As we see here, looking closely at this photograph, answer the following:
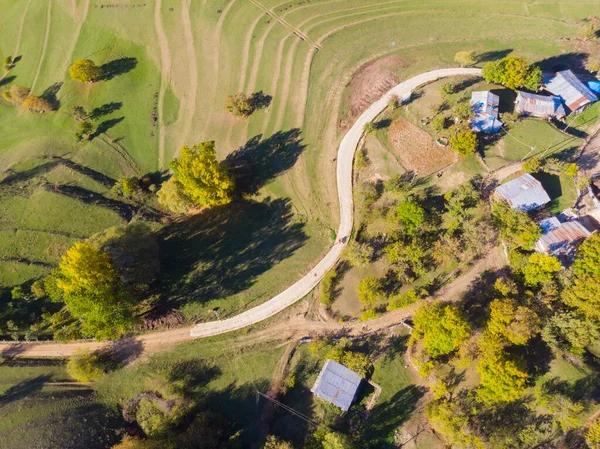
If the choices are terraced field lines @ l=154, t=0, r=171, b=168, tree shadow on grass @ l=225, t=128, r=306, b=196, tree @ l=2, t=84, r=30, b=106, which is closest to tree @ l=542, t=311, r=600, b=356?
tree shadow on grass @ l=225, t=128, r=306, b=196

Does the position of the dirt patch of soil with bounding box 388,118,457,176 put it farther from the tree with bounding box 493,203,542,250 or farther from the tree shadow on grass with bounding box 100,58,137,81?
the tree shadow on grass with bounding box 100,58,137,81

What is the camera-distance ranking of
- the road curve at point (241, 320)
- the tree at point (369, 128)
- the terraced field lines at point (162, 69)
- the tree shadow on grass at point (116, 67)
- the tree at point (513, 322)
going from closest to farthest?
1. the tree at point (513, 322)
2. the road curve at point (241, 320)
3. the tree at point (369, 128)
4. the terraced field lines at point (162, 69)
5. the tree shadow on grass at point (116, 67)

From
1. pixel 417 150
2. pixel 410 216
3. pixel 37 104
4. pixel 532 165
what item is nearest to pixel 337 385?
pixel 410 216

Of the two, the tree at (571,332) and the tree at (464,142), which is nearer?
the tree at (571,332)

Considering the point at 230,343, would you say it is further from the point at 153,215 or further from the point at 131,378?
the point at 153,215

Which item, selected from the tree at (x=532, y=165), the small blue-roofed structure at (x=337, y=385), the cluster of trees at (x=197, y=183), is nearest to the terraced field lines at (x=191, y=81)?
the cluster of trees at (x=197, y=183)

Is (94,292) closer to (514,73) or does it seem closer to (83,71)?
(83,71)

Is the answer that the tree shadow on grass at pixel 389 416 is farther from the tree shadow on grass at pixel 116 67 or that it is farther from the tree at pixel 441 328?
the tree shadow on grass at pixel 116 67

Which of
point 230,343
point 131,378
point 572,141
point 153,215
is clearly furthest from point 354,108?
point 131,378
